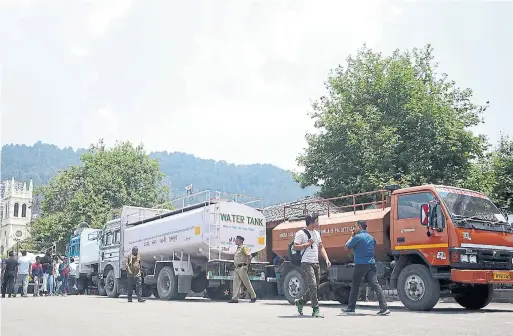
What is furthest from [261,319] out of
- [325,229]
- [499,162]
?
[499,162]

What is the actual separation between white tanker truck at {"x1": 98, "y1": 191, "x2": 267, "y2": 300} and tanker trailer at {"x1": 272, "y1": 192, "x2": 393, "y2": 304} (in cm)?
246

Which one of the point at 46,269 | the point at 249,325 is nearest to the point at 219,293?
the point at 46,269

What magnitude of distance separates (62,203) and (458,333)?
4792 centimetres

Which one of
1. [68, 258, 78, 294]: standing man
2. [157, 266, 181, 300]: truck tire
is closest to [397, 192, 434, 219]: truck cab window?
[157, 266, 181, 300]: truck tire

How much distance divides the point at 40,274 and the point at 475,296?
56.3 feet

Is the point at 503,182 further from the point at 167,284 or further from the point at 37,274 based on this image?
the point at 37,274

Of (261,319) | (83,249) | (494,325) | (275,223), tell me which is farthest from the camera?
(83,249)

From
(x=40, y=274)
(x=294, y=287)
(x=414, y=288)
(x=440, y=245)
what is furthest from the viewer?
(x=40, y=274)

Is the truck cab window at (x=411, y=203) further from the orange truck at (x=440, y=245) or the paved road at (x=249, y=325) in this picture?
the paved road at (x=249, y=325)

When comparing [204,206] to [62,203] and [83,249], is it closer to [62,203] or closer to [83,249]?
[83,249]

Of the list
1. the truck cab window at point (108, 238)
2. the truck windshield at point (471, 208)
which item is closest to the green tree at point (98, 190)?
the truck cab window at point (108, 238)

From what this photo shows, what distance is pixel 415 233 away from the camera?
487 inches

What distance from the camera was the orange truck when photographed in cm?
1159

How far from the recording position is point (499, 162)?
2791 cm
